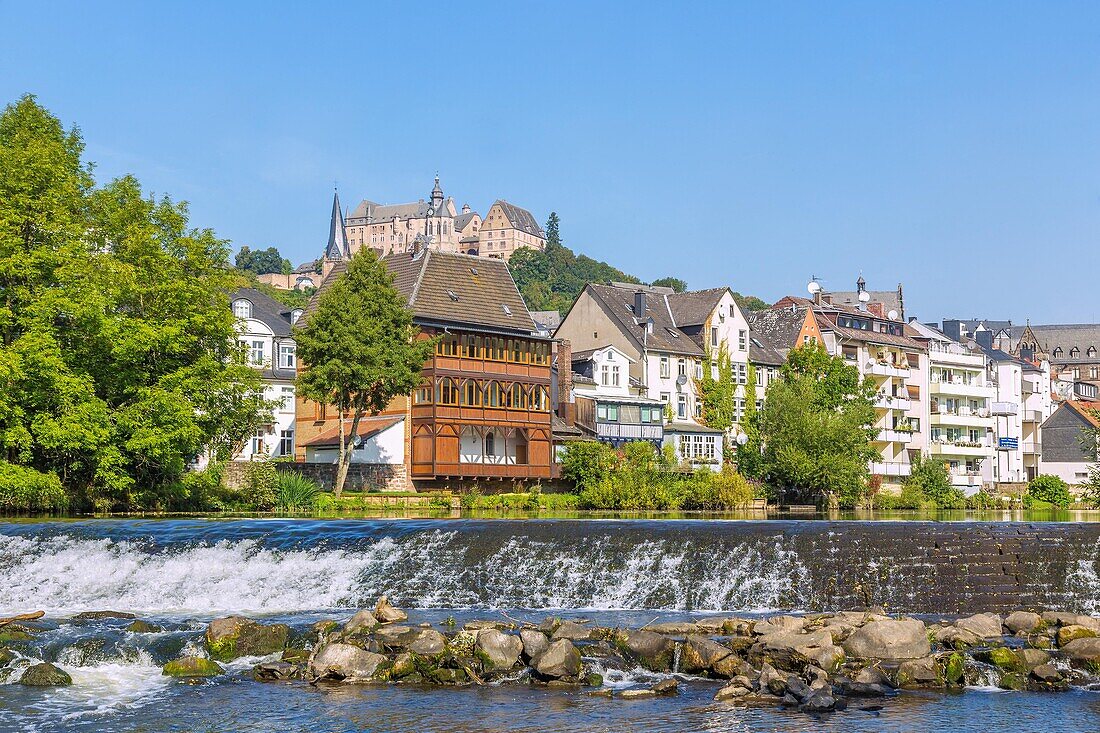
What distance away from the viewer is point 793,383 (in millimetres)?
79562

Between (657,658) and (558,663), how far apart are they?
1964 millimetres

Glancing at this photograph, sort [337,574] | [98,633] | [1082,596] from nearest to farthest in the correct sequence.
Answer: [98,633] → [1082,596] → [337,574]

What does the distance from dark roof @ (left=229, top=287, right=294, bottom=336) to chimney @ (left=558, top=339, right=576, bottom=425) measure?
1765 centimetres

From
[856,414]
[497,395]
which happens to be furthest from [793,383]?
[497,395]

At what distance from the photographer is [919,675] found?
22.0 meters

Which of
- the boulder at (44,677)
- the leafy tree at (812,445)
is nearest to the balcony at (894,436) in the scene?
the leafy tree at (812,445)

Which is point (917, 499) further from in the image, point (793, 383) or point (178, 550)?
point (178, 550)

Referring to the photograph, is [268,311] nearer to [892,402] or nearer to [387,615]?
[892,402]

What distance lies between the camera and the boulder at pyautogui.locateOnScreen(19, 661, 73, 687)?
22.0m

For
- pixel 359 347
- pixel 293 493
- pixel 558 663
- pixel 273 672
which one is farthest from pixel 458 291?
pixel 558 663

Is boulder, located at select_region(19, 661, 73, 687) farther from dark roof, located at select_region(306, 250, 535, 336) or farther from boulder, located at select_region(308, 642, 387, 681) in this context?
dark roof, located at select_region(306, 250, 535, 336)

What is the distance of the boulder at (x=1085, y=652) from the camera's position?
2306cm

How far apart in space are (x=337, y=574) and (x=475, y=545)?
3579 millimetres

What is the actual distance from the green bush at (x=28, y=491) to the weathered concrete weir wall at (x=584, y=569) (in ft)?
34.2
